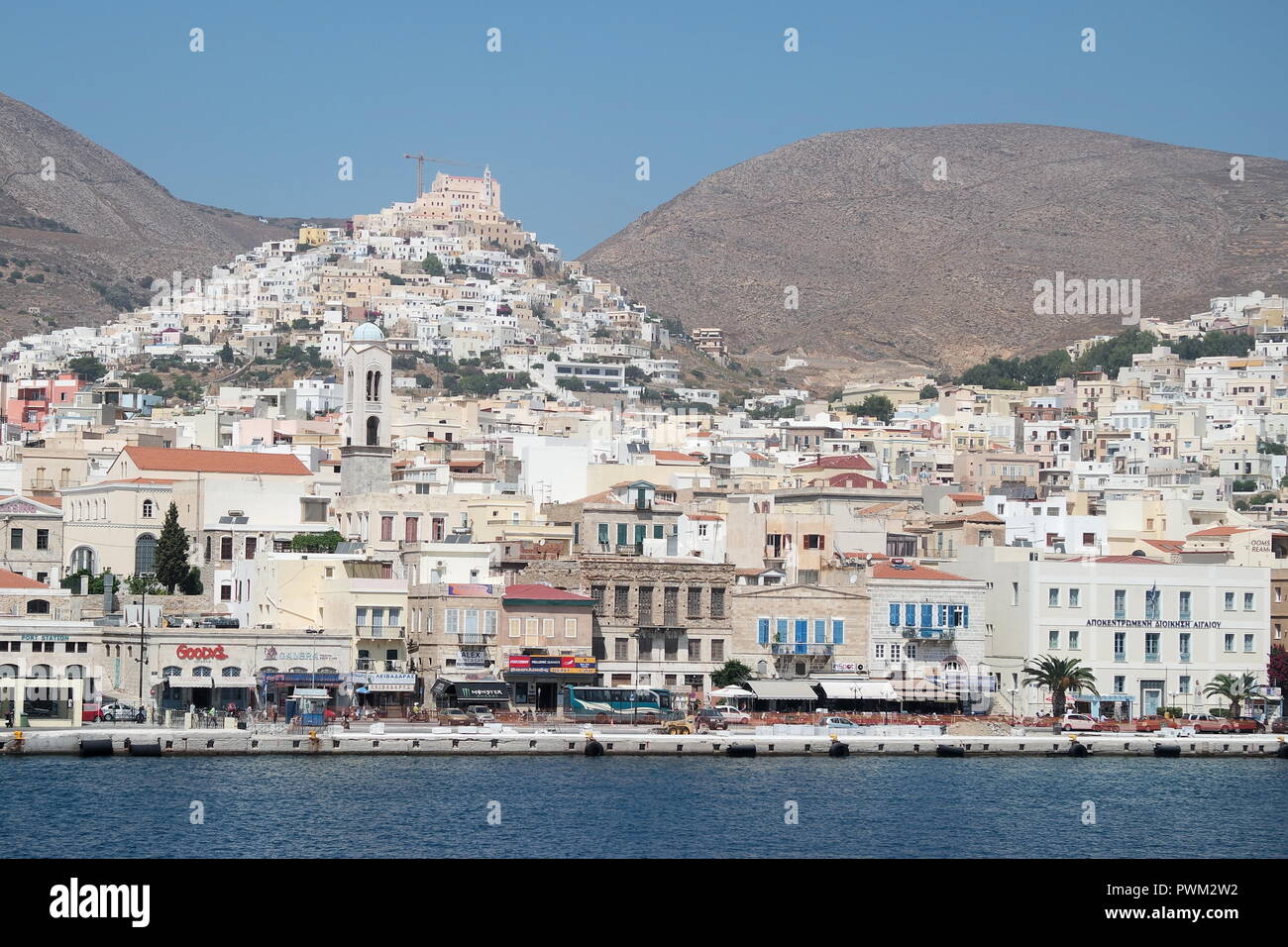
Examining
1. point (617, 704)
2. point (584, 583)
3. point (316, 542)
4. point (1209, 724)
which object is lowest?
point (1209, 724)

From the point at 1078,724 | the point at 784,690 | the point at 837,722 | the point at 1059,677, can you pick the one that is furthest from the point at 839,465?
the point at 837,722

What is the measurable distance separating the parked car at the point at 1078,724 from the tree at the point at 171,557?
1161 inches

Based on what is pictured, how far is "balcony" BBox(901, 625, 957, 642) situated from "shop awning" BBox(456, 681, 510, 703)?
12878mm

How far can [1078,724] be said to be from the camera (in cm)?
6500

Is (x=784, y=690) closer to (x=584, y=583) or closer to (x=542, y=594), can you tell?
(x=584, y=583)

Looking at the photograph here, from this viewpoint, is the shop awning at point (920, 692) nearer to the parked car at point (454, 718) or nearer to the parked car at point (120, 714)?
the parked car at point (454, 718)

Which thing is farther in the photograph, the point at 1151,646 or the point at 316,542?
A: the point at 316,542

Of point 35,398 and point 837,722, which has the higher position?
point 35,398

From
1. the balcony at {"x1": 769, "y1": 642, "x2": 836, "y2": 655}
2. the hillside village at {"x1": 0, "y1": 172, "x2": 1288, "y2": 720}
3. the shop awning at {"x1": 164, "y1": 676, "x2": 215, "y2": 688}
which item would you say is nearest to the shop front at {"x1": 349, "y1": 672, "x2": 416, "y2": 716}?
the hillside village at {"x1": 0, "y1": 172, "x2": 1288, "y2": 720}

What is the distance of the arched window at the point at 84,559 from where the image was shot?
78.1m

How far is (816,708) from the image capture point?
65812 millimetres

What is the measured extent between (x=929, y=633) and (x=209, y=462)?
30931 millimetres
